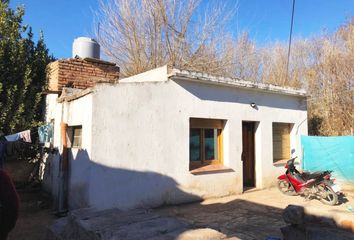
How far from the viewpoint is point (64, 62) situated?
363 inches

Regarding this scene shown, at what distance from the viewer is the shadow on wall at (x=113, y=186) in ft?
21.5

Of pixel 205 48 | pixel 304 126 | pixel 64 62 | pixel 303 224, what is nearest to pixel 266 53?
pixel 205 48

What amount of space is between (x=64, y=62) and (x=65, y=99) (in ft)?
5.86

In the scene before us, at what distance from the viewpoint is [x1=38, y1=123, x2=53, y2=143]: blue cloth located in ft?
29.5

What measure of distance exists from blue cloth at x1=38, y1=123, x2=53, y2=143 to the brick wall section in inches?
45.5

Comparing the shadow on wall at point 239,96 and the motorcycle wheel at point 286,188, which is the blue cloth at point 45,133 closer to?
the shadow on wall at point 239,96

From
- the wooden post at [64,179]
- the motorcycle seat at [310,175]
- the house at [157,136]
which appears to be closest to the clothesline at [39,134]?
the house at [157,136]

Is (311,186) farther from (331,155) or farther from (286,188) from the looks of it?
(331,155)

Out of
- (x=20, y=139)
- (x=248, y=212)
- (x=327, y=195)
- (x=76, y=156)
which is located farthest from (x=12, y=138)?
(x=327, y=195)

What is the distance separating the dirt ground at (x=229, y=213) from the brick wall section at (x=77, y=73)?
3.37 meters

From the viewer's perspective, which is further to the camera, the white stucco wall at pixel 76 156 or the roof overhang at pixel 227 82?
the roof overhang at pixel 227 82

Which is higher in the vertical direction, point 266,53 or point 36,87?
point 266,53

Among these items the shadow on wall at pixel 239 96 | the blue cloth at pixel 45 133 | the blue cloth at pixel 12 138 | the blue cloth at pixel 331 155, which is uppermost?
the shadow on wall at pixel 239 96

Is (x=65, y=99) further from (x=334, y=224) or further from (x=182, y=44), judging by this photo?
(x=182, y=44)
